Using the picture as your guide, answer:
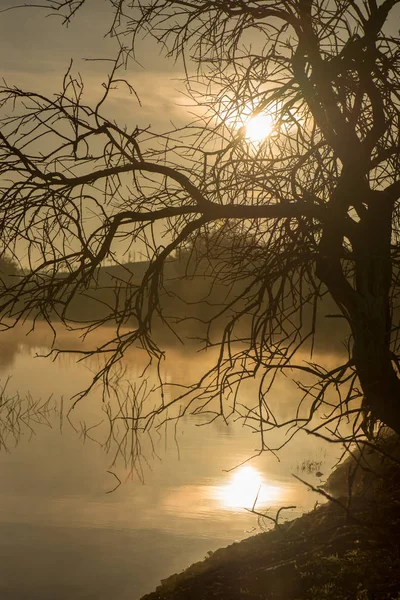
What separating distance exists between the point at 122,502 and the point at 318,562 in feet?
20.8

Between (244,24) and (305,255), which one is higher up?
(244,24)

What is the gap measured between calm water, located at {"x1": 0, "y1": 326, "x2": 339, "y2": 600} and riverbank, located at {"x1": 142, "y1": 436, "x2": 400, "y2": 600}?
231cm

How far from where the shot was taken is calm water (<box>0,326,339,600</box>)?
9.29 meters

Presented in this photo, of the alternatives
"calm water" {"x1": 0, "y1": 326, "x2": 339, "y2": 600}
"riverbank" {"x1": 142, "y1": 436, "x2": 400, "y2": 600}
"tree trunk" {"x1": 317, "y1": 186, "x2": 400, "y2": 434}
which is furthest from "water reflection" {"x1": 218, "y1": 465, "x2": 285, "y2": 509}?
"tree trunk" {"x1": 317, "y1": 186, "x2": 400, "y2": 434}

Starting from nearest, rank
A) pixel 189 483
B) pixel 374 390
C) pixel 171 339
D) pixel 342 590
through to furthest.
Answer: pixel 374 390 < pixel 342 590 < pixel 189 483 < pixel 171 339

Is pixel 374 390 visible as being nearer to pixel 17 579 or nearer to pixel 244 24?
pixel 244 24

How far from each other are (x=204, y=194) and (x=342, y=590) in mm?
2693

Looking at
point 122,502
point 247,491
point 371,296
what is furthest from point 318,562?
point 247,491

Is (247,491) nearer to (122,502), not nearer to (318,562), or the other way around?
(122,502)

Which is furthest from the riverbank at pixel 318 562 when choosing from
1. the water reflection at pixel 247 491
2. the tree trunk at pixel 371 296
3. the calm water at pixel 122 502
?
the water reflection at pixel 247 491

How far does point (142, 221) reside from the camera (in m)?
→ 4.78

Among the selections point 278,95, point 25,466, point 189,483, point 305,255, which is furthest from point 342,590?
point 25,466

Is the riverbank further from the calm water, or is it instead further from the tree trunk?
the calm water

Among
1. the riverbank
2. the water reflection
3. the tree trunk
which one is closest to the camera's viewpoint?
the tree trunk
